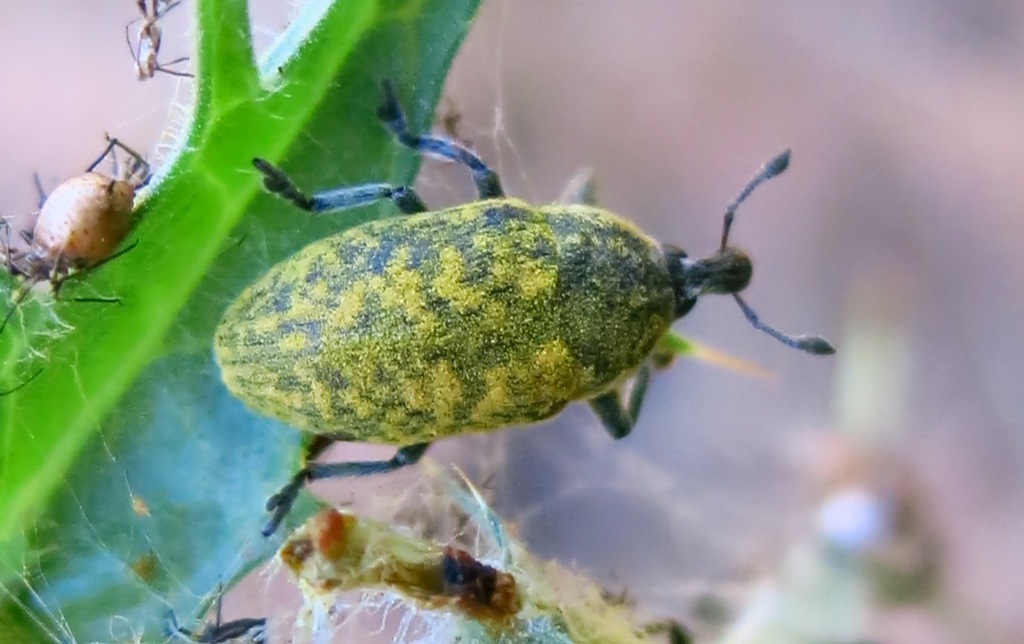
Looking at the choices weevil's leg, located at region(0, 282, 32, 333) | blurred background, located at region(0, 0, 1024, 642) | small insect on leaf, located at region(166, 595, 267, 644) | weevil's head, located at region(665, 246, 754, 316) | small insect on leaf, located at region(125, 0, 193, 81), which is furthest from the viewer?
blurred background, located at region(0, 0, 1024, 642)

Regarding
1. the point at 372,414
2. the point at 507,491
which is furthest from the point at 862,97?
the point at 372,414

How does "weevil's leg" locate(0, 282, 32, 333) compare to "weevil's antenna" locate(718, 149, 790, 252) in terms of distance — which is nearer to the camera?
"weevil's leg" locate(0, 282, 32, 333)

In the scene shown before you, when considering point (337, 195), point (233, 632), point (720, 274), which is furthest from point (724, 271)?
point (233, 632)

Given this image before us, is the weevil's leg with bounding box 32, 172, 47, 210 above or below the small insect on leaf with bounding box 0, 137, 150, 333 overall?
below

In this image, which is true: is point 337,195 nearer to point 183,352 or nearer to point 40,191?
point 183,352

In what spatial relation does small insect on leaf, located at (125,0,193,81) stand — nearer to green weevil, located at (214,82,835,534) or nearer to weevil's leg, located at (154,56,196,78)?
weevil's leg, located at (154,56,196,78)

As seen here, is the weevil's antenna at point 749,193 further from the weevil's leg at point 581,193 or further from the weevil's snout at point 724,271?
the weevil's leg at point 581,193

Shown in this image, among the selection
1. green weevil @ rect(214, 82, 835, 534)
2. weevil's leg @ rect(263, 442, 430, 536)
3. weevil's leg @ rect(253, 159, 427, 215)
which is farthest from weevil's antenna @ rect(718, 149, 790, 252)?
weevil's leg @ rect(263, 442, 430, 536)

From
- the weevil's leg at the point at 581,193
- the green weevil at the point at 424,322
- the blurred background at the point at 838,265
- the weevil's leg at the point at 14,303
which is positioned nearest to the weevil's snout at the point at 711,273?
the green weevil at the point at 424,322

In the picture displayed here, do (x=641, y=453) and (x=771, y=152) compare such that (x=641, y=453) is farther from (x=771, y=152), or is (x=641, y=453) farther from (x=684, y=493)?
(x=771, y=152)
